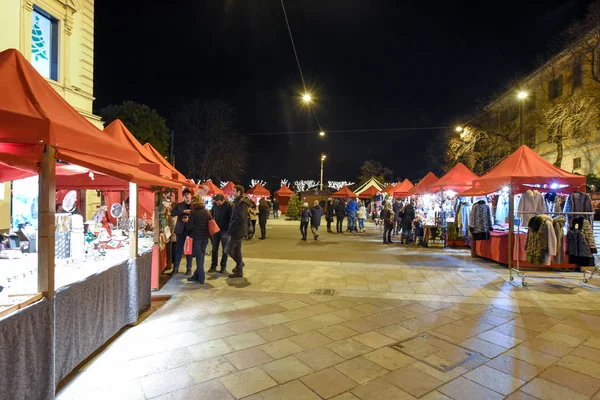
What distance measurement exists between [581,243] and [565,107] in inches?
575

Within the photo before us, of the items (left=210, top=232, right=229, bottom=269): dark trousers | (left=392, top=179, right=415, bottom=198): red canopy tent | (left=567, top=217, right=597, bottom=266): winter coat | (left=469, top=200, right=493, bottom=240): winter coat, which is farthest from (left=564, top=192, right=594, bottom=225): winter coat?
(left=392, top=179, right=415, bottom=198): red canopy tent

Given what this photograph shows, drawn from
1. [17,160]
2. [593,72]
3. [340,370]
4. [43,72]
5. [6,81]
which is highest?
[593,72]

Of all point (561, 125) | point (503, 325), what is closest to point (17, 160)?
point (503, 325)

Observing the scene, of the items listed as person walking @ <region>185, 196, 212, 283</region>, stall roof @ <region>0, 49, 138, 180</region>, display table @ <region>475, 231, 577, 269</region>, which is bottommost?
display table @ <region>475, 231, 577, 269</region>

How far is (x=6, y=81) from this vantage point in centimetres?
275

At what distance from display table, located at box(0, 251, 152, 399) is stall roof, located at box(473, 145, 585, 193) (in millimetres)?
7466

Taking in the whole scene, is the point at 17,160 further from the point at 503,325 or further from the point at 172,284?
the point at 503,325

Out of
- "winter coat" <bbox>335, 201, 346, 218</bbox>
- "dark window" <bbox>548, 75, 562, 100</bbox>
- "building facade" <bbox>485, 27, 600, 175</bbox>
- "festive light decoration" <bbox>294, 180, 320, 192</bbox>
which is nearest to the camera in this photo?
"winter coat" <bbox>335, 201, 346, 218</bbox>

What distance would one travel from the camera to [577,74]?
2089cm

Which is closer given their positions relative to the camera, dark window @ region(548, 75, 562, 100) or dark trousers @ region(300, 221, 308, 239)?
dark trousers @ region(300, 221, 308, 239)

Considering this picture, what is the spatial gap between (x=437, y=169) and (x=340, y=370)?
37694mm

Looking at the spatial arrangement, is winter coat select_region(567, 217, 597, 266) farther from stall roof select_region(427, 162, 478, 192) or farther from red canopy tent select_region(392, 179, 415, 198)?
red canopy tent select_region(392, 179, 415, 198)

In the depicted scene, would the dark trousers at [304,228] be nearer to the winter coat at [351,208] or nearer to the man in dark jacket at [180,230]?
the winter coat at [351,208]

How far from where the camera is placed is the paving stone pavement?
304 centimetres
